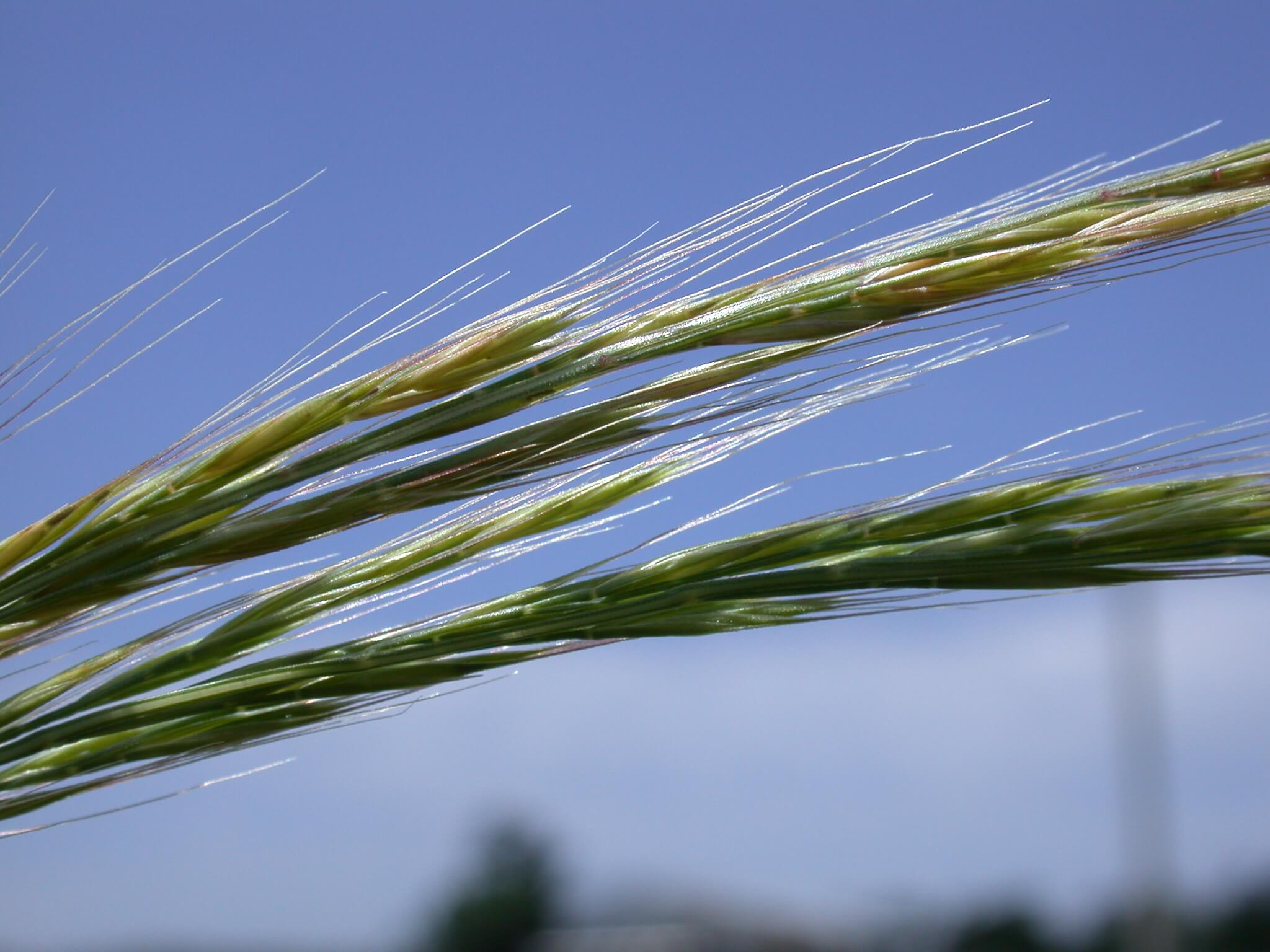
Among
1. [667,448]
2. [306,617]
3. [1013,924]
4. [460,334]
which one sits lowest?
[1013,924]

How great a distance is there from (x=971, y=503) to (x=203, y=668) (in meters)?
0.70

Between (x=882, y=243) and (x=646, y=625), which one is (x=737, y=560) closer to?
(x=646, y=625)

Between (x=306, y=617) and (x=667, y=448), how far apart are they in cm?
37

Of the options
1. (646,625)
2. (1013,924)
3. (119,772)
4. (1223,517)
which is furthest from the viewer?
(1013,924)

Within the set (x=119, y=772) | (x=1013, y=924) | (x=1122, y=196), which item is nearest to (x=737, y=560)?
(x=1122, y=196)

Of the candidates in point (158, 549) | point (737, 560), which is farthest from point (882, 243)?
point (158, 549)

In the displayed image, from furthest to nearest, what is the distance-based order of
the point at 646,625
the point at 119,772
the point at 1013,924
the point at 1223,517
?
the point at 1013,924 < the point at 119,772 < the point at 646,625 < the point at 1223,517

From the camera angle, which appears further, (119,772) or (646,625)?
(119,772)

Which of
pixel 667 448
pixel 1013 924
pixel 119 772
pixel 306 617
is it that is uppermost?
pixel 667 448

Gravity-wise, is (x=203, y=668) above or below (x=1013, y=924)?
above

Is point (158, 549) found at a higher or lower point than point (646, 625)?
higher

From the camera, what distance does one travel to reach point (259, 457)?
107cm

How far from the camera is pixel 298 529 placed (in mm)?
1059

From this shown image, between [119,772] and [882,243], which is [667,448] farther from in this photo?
[119,772]
